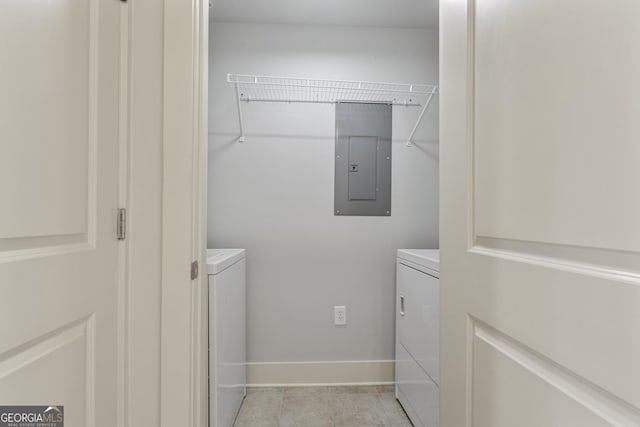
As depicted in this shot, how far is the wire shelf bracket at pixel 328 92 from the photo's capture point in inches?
76.1

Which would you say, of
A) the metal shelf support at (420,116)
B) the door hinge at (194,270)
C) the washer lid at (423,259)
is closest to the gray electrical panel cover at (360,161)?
the metal shelf support at (420,116)

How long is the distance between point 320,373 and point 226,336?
2.67 ft

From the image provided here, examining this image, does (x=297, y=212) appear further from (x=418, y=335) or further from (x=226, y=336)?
(x=418, y=335)

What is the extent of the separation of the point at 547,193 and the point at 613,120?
14cm

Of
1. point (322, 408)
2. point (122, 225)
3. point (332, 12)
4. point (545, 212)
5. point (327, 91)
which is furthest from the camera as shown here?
point (327, 91)

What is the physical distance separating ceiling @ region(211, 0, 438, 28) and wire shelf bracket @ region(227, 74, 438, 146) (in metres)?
0.38

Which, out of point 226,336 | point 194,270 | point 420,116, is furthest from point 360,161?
point 194,270

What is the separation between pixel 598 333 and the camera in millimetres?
425

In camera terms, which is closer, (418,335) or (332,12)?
(418,335)

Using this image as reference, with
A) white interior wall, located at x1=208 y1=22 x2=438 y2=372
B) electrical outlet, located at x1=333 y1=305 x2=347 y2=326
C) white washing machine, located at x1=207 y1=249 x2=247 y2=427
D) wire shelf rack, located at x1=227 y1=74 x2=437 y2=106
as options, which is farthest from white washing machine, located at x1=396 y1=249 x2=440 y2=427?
wire shelf rack, located at x1=227 y1=74 x2=437 y2=106

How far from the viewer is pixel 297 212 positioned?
6.52 ft

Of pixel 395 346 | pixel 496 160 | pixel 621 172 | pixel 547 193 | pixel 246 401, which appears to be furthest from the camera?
pixel 395 346

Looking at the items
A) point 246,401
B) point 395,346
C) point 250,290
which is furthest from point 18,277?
point 395,346

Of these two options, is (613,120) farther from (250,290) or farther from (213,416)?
(250,290)
